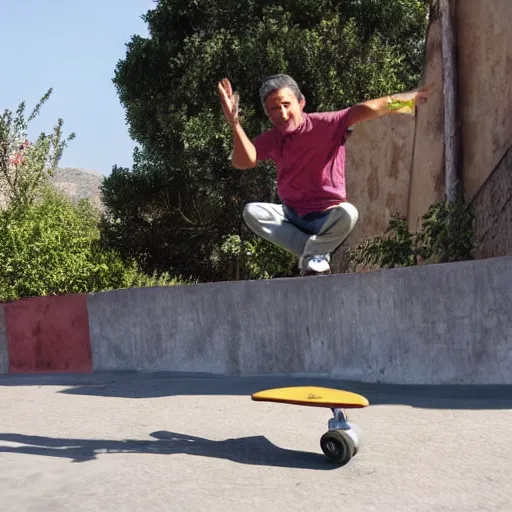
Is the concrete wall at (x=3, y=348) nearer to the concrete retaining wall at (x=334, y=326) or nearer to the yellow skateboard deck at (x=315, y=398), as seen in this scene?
the concrete retaining wall at (x=334, y=326)

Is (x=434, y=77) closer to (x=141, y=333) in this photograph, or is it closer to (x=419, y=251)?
(x=419, y=251)

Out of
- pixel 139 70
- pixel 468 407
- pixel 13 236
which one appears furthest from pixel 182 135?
pixel 468 407

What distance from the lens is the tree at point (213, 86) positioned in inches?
730

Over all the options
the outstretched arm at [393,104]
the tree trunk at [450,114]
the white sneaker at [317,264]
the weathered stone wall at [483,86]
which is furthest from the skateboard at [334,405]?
the tree trunk at [450,114]

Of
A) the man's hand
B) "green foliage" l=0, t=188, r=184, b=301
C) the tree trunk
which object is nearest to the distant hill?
"green foliage" l=0, t=188, r=184, b=301

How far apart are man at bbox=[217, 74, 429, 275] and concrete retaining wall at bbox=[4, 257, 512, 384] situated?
0.44m

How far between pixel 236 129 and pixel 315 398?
2082 millimetres

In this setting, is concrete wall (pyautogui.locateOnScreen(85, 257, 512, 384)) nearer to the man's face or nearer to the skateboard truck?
the man's face

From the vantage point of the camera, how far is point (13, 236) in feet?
43.1

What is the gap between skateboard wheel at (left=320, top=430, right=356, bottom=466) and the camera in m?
4.71

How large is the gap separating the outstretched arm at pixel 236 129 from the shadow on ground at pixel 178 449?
1.84 metres

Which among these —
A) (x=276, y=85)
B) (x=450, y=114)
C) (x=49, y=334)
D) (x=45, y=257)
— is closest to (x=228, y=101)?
(x=276, y=85)

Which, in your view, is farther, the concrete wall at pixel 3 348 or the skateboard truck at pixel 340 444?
the concrete wall at pixel 3 348

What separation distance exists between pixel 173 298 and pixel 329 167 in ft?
7.77
